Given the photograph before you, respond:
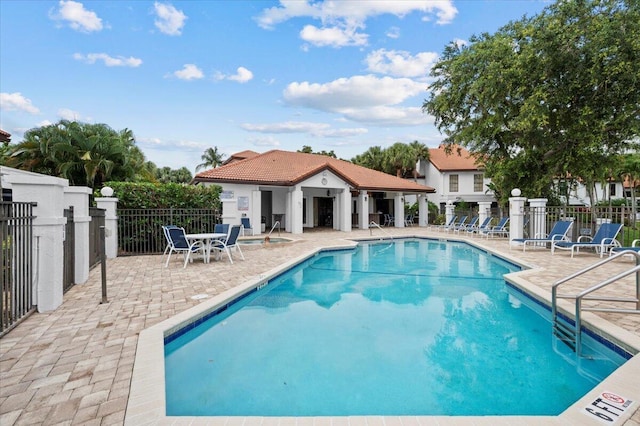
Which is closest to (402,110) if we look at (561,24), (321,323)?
(561,24)

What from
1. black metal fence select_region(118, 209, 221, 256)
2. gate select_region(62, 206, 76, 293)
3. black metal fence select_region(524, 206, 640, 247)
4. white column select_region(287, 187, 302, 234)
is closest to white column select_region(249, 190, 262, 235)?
white column select_region(287, 187, 302, 234)

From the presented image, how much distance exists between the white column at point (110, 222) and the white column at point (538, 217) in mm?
16532

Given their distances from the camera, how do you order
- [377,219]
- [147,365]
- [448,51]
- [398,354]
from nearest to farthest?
1. [147,365]
2. [398,354]
3. [448,51]
4. [377,219]

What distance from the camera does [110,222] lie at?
1208 centimetres

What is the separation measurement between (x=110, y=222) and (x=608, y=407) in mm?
13434

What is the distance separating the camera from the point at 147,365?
3.72 m

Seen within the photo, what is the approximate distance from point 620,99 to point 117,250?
21830 millimetres

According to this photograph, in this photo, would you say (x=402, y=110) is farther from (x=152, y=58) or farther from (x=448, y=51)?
(x=152, y=58)

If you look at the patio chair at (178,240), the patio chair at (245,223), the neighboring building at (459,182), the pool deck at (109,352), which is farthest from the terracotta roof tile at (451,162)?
the patio chair at (178,240)

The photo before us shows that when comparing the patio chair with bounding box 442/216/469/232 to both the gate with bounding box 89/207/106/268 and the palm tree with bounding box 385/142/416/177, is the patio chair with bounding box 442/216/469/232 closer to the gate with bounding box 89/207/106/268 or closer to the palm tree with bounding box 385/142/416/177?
the palm tree with bounding box 385/142/416/177

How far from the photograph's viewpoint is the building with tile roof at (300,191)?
21016 millimetres

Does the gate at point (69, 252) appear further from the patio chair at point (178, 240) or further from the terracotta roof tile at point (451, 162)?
the terracotta roof tile at point (451, 162)

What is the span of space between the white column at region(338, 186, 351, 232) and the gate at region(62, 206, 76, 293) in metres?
17.4

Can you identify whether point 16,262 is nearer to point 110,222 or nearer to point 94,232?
point 94,232
